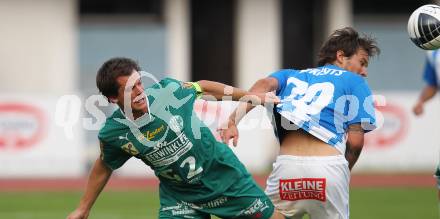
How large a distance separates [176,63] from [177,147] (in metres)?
17.9

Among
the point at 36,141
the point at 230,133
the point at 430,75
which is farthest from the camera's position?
the point at 36,141

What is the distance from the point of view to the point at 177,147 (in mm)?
6293

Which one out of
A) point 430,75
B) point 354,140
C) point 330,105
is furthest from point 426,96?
point 330,105

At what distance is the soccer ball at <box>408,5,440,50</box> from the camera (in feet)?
22.8

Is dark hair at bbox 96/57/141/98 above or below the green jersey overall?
above

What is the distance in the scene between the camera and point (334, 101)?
6.36 meters

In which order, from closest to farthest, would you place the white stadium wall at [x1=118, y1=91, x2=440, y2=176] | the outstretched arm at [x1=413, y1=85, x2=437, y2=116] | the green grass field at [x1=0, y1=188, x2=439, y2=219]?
1. the outstretched arm at [x1=413, y1=85, x2=437, y2=116]
2. the green grass field at [x1=0, y1=188, x2=439, y2=219]
3. the white stadium wall at [x1=118, y1=91, x2=440, y2=176]

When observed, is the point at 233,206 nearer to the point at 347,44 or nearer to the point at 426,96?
the point at 347,44

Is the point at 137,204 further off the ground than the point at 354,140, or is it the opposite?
the point at 354,140

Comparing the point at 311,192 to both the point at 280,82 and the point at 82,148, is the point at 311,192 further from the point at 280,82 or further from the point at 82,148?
the point at 82,148

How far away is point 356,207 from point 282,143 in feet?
21.6

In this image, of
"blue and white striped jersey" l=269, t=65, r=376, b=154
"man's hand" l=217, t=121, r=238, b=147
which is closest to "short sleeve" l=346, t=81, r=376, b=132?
"blue and white striped jersey" l=269, t=65, r=376, b=154

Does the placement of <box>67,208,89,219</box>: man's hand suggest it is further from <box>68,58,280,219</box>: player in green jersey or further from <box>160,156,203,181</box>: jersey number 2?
<box>160,156,203,181</box>: jersey number 2

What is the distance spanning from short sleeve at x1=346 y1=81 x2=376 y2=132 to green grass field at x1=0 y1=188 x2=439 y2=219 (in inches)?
201
